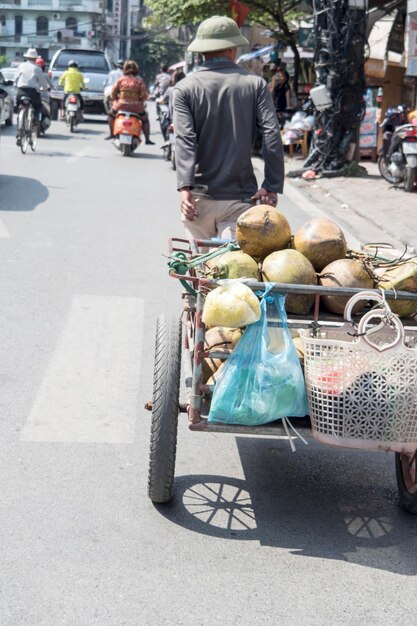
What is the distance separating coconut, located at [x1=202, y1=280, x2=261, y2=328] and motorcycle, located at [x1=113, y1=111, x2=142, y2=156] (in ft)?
50.0

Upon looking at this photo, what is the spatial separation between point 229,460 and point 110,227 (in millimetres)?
6432

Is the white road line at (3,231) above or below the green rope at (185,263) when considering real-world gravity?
below

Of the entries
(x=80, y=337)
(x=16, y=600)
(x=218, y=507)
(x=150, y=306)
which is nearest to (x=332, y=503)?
(x=218, y=507)

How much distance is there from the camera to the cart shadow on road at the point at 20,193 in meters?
12.0

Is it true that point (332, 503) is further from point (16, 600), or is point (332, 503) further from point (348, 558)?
point (16, 600)

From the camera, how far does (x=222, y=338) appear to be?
404 centimetres

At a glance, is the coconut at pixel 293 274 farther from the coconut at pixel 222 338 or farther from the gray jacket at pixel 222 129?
the gray jacket at pixel 222 129

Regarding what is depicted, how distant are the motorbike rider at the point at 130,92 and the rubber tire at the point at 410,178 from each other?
5.91 meters

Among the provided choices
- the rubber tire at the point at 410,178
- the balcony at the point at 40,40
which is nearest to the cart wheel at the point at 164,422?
the rubber tire at the point at 410,178

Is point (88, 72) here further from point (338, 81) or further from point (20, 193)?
point (20, 193)

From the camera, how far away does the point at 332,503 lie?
4.25 meters

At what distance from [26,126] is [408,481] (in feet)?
50.8

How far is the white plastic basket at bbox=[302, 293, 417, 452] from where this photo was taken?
350 centimetres

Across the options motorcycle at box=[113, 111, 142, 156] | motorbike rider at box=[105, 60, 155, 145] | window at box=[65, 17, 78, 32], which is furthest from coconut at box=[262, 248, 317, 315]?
window at box=[65, 17, 78, 32]
